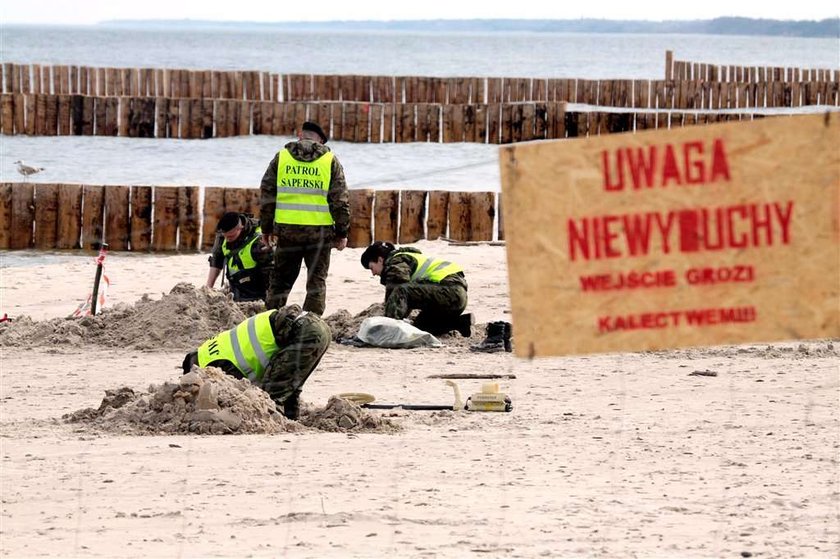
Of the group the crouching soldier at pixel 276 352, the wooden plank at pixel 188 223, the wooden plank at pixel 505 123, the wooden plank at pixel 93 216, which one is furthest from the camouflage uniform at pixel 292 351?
the wooden plank at pixel 505 123

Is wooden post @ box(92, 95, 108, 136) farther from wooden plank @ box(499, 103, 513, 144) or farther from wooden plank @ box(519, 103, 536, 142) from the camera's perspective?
wooden plank @ box(519, 103, 536, 142)

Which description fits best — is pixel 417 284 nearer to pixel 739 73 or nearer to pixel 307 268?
pixel 307 268

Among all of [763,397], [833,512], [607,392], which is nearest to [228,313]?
[607,392]

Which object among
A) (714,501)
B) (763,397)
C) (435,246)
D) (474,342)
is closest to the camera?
(714,501)

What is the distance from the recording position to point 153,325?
11.8 meters

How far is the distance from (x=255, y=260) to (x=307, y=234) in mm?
1531

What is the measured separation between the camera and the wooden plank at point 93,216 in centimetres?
1822

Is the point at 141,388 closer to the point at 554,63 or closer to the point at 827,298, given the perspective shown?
the point at 827,298

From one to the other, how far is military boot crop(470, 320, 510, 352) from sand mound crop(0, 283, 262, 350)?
192cm

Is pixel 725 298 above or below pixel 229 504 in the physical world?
above

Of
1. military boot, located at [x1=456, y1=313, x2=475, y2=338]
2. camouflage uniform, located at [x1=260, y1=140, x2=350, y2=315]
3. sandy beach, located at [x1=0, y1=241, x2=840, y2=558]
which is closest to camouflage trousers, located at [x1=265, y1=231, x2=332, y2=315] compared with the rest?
camouflage uniform, located at [x1=260, y1=140, x2=350, y2=315]

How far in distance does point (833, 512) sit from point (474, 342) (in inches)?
218

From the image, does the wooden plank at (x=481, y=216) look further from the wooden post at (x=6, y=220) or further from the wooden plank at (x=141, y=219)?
A: the wooden post at (x=6, y=220)

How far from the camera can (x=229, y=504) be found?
649cm
